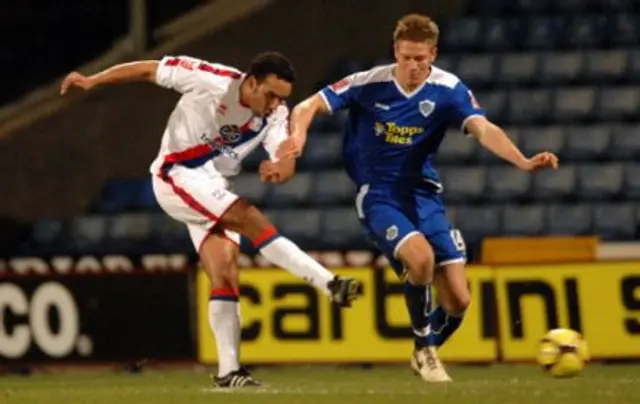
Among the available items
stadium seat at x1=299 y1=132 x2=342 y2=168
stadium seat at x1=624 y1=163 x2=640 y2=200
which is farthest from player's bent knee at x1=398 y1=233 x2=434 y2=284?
stadium seat at x1=299 y1=132 x2=342 y2=168

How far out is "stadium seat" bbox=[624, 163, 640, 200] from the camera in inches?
500

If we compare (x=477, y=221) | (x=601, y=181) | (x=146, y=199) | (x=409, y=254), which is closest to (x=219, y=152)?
(x=409, y=254)

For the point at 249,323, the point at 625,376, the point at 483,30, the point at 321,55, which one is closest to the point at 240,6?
the point at 321,55

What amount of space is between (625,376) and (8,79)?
8213 mm

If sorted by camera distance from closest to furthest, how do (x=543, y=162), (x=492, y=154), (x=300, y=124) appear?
(x=543, y=162)
(x=300, y=124)
(x=492, y=154)

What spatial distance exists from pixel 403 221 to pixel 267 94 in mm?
917

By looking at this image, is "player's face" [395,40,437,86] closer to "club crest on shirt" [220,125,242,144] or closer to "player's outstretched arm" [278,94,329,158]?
"player's outstretched arm" [278,94,329,158]

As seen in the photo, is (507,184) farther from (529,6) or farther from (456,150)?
(529,6)

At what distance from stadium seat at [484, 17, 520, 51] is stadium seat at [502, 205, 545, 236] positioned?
1.68 m

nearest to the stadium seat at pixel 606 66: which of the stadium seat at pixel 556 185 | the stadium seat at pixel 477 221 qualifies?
the stadium seat at pixel 556 185

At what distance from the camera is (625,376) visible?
30.8 ft

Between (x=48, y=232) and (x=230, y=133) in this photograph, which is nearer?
A: (x=230, y=133)

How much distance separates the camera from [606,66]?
1352cm

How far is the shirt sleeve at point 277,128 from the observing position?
8453 millimetres
